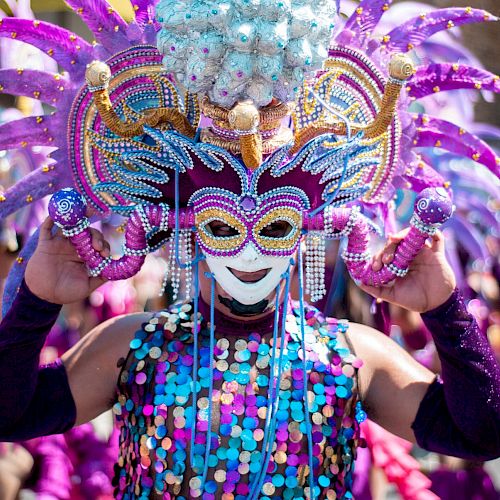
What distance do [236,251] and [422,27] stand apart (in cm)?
81

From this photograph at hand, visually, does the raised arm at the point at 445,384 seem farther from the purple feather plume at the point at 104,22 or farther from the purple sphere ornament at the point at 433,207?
the purple feather plume at the point at 104,22

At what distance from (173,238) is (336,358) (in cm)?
51

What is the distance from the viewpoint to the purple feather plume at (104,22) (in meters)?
2.24

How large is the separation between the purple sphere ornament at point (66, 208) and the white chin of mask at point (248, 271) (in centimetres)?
32

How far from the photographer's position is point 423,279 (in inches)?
84.6

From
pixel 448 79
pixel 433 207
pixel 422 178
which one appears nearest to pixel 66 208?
pixel 433 207

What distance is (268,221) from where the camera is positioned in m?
2.06

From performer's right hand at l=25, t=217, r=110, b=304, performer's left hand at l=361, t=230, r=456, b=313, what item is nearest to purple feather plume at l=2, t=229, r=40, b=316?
performer's right hand at l=25, t=217, r=110, b=304

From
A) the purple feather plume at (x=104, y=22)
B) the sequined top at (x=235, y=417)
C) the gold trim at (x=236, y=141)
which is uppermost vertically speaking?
the purple feather plume at (x=104, y=22)

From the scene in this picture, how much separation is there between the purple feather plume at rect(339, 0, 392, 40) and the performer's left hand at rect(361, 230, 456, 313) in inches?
22.0

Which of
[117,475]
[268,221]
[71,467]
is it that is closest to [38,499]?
[71,467]

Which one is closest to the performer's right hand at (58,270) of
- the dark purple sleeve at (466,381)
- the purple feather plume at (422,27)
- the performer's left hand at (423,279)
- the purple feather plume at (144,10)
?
the purple feather plume at (144,10)

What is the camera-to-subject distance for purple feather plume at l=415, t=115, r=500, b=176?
2.39 metres

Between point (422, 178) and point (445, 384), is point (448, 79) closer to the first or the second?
point (422, 178)
